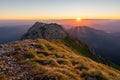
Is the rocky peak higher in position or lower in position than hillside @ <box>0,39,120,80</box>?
lower

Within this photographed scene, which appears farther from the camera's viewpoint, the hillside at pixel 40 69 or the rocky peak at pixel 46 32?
the rocky peak at pixel 46 32

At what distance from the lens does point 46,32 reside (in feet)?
424

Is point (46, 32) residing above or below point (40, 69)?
below

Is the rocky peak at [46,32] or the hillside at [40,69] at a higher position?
the hillside at [40,69]

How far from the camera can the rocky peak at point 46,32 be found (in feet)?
417

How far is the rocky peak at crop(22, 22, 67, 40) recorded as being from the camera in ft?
417

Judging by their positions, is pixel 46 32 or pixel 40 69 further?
pixel 46 32

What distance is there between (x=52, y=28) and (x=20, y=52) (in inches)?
3977

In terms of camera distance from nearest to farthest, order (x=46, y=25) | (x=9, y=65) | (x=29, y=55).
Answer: (x=9, y=65), (x=29, y=55), (x=46, y=25)

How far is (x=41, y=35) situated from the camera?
A: 128 meters

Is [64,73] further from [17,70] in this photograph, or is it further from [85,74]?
[17,70]

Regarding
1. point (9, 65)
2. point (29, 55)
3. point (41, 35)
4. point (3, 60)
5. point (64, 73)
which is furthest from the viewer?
point (41, 35)

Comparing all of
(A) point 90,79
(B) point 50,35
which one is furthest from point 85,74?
(B) point 50,35

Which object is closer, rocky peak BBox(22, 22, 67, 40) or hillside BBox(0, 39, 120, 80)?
hillside BBox(0, 39, 120, 80)
